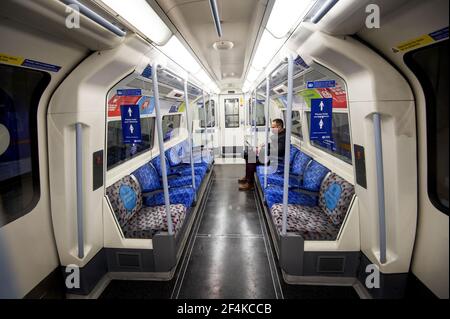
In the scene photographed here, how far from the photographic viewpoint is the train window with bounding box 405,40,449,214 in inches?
61.8

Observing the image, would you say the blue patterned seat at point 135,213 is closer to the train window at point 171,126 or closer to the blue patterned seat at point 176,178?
the blue patterned seat at point 176,178

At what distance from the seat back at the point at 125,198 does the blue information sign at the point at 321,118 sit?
2425mm

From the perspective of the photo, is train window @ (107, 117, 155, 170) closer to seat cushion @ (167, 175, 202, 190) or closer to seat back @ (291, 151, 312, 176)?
seat cushion @ (167, 175, 202, 190)

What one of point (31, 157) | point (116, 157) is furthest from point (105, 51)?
point (116, 157)

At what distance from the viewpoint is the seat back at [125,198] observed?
2771 mm

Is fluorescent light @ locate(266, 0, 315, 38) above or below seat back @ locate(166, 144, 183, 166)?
above

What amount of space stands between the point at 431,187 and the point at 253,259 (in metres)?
2.03

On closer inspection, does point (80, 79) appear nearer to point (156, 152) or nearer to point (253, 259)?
point (253, 259)

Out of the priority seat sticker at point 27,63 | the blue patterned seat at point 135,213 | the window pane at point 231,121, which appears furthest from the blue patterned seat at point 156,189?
the window pane at point 231,121

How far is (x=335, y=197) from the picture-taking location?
2918mm

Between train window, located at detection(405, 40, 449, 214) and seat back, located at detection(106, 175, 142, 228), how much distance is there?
124 inches

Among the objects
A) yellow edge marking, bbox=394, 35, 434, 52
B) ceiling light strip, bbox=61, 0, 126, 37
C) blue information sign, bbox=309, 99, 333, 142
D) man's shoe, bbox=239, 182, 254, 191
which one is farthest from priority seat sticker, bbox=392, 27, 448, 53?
man's shoe, bbox=239, 182, 254, 191

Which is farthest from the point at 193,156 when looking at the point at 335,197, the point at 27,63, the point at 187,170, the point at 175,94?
the point at 27,63
